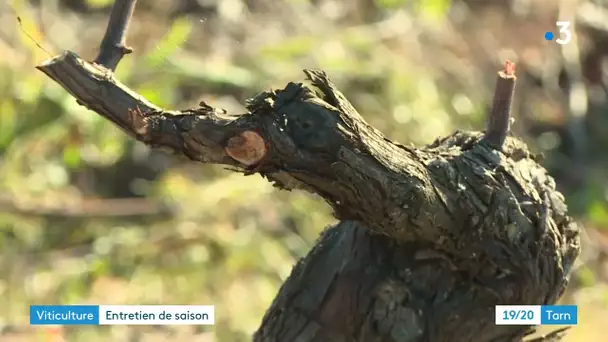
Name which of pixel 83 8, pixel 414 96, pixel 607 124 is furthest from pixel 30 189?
pixel 607 124

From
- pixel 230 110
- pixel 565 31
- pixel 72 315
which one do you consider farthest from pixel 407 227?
pixel 565 31

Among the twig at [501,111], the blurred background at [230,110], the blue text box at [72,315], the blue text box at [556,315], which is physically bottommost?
the blue text box at [556,315]

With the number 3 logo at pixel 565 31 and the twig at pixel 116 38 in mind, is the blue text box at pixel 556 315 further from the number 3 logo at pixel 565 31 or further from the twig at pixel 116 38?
the number 3 logo at pixel 565 31

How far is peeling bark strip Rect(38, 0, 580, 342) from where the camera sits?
432mm

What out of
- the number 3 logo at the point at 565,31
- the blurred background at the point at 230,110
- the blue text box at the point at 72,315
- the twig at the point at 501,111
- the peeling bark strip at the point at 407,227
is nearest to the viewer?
the peeling bark strip at the point at 407,227

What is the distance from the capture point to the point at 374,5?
61.0 inches

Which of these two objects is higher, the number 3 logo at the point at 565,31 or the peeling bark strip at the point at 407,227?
the number 3 logo at the point at 565,31

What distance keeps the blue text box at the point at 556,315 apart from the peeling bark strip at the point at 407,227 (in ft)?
0.05

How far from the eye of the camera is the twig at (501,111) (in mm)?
544

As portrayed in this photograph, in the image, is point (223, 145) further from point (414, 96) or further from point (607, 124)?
point (607, 124)

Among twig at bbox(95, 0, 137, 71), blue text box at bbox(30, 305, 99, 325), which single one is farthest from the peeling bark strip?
blue text box at bbox(30, 305, 99, 325)

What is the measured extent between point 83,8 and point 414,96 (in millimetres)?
687

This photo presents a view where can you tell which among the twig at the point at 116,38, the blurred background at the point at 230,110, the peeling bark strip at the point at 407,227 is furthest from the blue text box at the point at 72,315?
the twig at the point at 116,38

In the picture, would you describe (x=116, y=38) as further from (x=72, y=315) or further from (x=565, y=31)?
(x=565, y=31)
